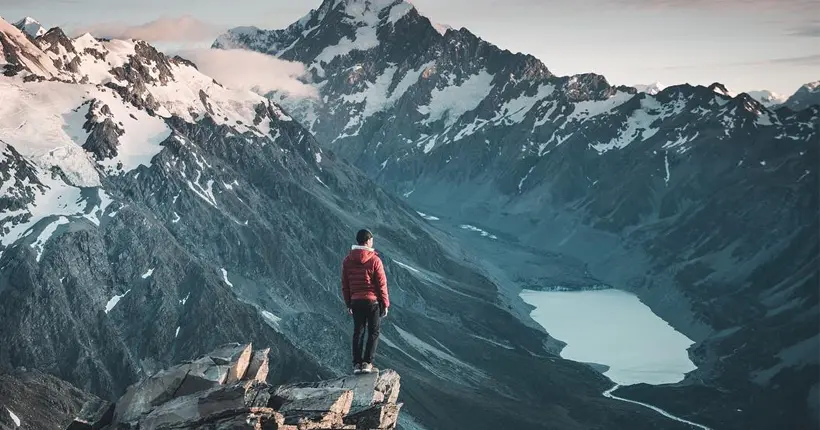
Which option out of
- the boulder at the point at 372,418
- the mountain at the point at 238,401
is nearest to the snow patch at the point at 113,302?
the mountain at the point at 238,401

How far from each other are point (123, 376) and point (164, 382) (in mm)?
130478

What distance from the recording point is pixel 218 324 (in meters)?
187

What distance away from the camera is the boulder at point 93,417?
38.1 meters

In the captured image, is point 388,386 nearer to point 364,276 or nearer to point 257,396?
point 364,276

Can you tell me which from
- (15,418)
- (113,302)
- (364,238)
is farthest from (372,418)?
(113,302)

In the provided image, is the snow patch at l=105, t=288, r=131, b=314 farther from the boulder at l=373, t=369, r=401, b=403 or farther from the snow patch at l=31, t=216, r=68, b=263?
the boulder at l=373, t=369, r=401, b=403

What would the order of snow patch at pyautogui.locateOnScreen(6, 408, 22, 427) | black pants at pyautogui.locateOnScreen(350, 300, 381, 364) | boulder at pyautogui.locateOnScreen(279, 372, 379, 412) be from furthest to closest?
snow patch at pyautogui.locateOnScreen(6, 408, 22, 427), black pants at pyautogui.locateOnScreen(350, 300, 381, 364), boulder at pyautogui.locateOnScreen(279, 372, 379, 412)

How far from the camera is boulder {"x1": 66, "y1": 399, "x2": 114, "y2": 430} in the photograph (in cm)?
3809

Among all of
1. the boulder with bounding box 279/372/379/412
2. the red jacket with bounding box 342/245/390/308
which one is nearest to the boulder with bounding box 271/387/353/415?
the boulder with bounding box 279/372/379/412

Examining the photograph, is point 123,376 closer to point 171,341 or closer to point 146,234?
point 171,341

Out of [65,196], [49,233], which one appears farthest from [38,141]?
[49,233]

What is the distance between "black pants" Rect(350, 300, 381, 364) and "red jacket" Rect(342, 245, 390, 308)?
34 cm

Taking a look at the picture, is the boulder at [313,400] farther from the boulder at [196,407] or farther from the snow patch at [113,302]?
the snow patch at [113,302]

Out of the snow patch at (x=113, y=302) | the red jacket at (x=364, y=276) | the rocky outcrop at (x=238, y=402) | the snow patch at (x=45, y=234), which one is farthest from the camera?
the snow patch at (x=113, y=302)
